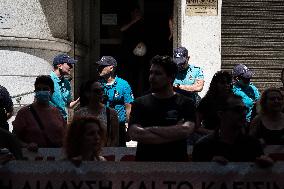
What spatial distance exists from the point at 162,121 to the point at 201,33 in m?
7.21

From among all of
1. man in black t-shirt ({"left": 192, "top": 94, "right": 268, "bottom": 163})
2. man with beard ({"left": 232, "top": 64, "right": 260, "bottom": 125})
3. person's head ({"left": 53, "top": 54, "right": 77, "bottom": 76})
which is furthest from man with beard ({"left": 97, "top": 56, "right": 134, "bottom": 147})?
man in black t-shirt ({"left": 192, "top": 94, "right": 268, "bottom": 163})

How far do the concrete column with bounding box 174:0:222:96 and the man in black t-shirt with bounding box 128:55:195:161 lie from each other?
272 inches

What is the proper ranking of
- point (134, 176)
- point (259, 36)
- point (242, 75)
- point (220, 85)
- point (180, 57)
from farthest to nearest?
point (259, 36), point (242, 75), point (180, 57), point (220, 85), point (134, 176)

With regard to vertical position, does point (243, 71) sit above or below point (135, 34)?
below

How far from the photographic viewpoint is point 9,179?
5.06 m

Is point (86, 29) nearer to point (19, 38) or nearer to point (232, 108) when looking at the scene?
point (19, 38)

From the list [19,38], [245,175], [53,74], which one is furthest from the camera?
[19,38]

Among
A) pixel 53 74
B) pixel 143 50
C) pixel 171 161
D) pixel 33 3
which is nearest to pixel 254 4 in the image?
pixel 143 50

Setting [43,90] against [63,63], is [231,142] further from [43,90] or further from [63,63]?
[63,63]

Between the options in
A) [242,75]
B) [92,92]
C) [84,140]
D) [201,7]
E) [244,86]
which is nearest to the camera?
[84,140]

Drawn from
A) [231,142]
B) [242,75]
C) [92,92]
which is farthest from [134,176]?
[242,75]

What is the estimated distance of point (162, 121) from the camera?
5191mm

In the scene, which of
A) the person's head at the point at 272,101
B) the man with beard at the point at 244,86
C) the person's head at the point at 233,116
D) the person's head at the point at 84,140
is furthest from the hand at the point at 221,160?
the man with beard at the point at 244,86

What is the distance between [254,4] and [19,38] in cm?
479
